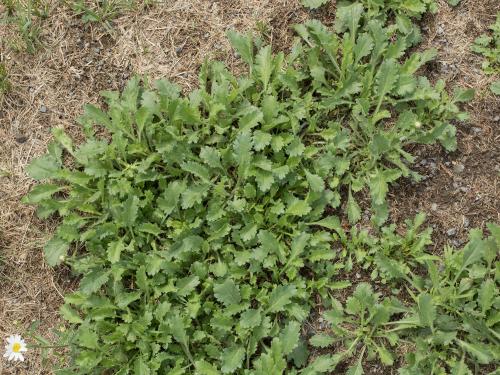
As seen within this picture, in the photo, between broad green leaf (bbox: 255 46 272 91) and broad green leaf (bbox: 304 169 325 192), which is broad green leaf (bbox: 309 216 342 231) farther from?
broad green leaf (bbox: 255 46 272 91)

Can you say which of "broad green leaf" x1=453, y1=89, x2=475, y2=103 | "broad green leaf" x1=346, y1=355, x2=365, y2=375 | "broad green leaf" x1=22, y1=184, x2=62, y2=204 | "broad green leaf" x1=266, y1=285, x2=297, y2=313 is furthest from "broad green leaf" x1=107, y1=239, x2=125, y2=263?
"broad green leaf" x1=453, y1=89, x2=475, y2=103

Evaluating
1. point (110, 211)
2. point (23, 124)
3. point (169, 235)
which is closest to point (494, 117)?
point (169, 235)

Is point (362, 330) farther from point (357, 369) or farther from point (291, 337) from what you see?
point (291, 337)

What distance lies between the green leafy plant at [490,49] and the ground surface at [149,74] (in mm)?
54

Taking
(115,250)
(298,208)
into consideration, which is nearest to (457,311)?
(298,208)

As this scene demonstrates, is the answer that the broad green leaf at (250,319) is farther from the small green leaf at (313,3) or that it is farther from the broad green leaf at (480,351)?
the small green leaf at (313,3)

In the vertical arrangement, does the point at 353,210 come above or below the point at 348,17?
below

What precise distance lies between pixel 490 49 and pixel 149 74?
2266 mm

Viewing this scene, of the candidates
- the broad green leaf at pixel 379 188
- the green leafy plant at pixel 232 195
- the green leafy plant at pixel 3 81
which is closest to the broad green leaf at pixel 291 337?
the green leafy plant at pixel 232 195

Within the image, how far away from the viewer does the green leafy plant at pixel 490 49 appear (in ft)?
13.0

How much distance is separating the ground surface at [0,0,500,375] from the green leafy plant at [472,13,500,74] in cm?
5

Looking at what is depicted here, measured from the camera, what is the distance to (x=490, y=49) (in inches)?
157

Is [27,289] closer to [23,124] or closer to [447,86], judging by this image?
[23,124]

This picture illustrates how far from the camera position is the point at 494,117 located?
12.9 feet
